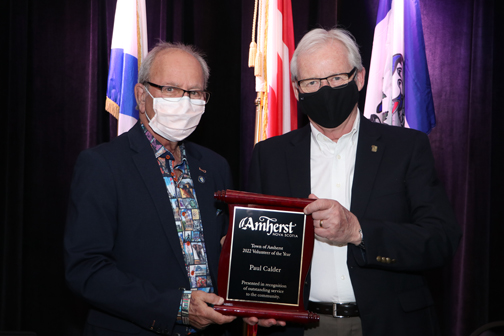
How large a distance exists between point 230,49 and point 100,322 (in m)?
2.45

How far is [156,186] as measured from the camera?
1.90 meters

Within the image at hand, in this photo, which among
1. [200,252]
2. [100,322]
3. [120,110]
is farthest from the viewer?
[120,110]

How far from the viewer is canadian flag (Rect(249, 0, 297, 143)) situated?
3.29m

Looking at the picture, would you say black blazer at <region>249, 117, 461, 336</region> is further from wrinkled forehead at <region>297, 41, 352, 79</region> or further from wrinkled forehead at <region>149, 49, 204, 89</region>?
wrinkled forehead at <region>149, 49, 204, 89</region>

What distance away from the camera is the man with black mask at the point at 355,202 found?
5.77 ft

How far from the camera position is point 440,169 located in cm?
387

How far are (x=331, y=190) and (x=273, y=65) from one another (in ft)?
5.42

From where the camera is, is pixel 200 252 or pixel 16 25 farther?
pixel 16 25

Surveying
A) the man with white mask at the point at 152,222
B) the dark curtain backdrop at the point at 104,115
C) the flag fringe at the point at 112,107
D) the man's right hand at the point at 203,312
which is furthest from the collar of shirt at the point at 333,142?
the flag fringe at the point at 112,107

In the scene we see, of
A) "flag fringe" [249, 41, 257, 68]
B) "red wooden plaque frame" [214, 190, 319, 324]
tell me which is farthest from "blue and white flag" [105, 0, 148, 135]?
"red wooden plaque frame" [214, 190, 319, 324]

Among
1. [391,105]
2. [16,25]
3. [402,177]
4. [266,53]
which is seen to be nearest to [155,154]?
[402,177]

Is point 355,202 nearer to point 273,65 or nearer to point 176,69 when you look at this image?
point 176,69

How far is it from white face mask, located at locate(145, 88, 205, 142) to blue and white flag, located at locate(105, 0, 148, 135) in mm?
1159

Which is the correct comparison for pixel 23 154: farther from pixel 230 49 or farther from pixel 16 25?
pixel 230 49
